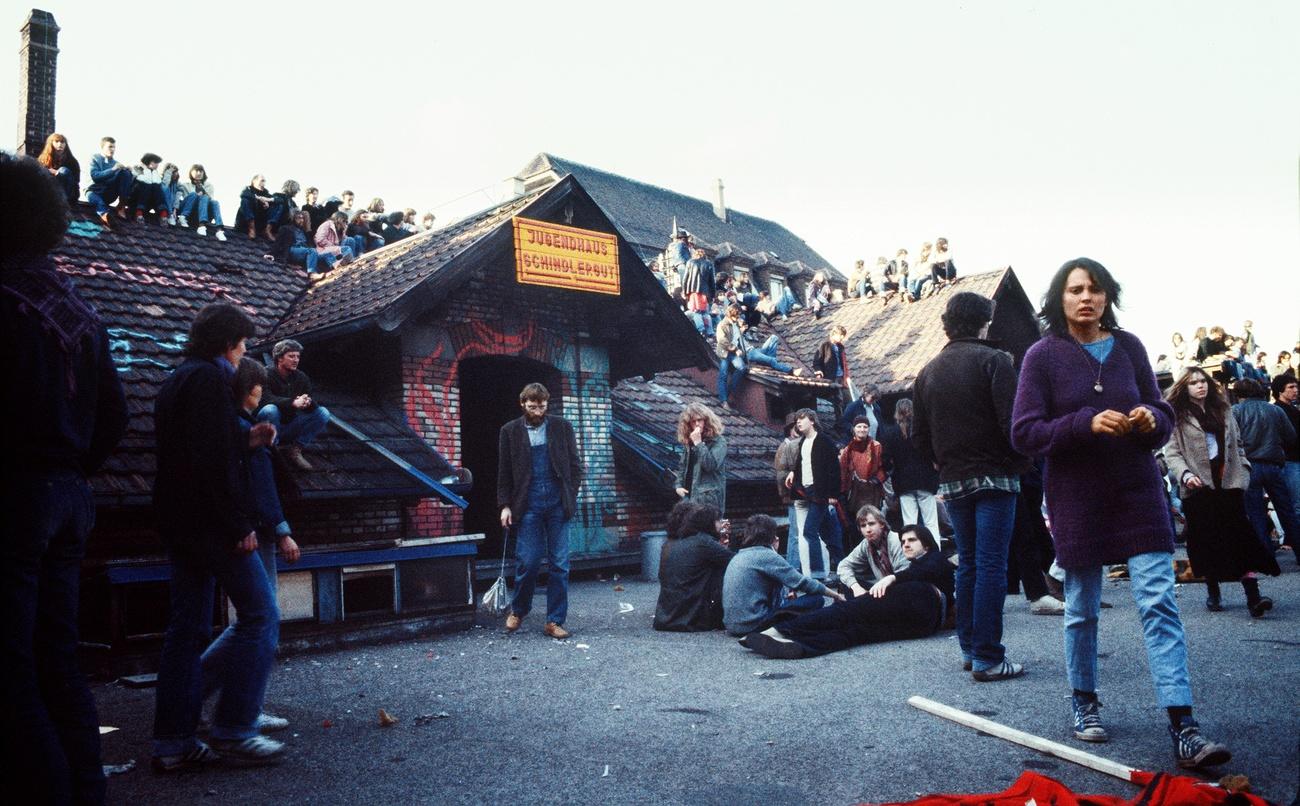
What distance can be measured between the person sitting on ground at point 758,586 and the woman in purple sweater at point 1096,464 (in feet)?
9.89

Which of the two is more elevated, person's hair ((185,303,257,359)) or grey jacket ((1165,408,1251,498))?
person's hair ((185,303,257,359))

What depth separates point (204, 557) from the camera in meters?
4.04

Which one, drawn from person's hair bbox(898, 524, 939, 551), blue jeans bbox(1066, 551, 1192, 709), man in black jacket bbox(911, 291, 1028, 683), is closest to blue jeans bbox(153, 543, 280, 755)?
blue jeans bbox(1066, 551, 1192, 709)

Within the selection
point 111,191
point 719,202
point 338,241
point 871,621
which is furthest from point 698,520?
point 719,202

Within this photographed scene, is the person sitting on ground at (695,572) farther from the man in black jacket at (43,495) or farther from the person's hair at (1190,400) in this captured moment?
the man in black jacket at (43,495)

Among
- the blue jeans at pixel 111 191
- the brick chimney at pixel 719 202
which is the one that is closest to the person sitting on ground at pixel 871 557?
the blue jeans at pixel 111 191

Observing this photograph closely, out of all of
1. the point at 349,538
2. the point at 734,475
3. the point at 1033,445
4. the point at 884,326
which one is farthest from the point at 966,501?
the point at 884,326

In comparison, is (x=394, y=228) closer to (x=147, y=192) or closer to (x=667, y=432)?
(x=147, y=192)

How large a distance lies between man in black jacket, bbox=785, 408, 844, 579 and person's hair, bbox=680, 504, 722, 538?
2.67m

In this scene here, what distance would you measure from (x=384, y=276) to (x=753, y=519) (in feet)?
21.0

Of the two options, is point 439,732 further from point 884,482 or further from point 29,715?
point 884,482

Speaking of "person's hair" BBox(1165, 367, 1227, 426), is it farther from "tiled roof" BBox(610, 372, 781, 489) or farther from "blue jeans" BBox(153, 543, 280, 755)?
"tiled roof" BBox(610, 372, 781, 489)

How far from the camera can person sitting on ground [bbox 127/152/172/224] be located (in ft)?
42.6

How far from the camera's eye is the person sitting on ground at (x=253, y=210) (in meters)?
14.3
